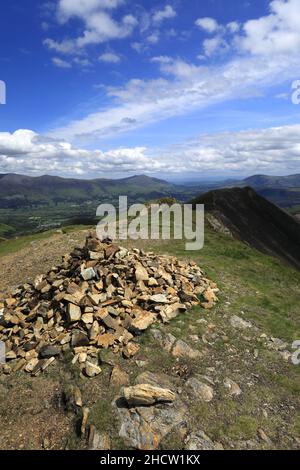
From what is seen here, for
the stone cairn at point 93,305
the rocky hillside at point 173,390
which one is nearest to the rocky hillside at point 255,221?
the stone cairn at point 93,305

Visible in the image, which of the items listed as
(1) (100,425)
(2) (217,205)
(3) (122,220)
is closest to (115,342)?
(1) (100,425)

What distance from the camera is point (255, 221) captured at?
279 ft

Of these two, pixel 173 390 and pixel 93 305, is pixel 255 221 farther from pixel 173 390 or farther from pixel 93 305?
pixel 173 390

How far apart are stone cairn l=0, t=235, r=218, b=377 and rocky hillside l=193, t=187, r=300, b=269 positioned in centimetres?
3890

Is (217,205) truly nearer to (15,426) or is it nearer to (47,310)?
(47,310)

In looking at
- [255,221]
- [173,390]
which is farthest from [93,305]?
[255,221]

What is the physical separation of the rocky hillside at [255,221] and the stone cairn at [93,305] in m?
38.9

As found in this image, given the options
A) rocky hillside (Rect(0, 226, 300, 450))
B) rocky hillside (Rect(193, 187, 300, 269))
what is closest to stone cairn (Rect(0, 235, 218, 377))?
rocky hillside (Rect(0, 226, 300, 450))

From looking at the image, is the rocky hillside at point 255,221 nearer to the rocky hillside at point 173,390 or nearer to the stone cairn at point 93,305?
the stone cairn at point 93,305

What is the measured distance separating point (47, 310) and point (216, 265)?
16.6 metres

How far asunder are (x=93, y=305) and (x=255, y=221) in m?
71.7

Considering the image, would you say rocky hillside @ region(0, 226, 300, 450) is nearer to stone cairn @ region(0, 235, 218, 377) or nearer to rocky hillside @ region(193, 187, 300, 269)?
stone cairn @ region(0, 235, 218, 377)

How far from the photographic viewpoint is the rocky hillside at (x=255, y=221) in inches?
2746
